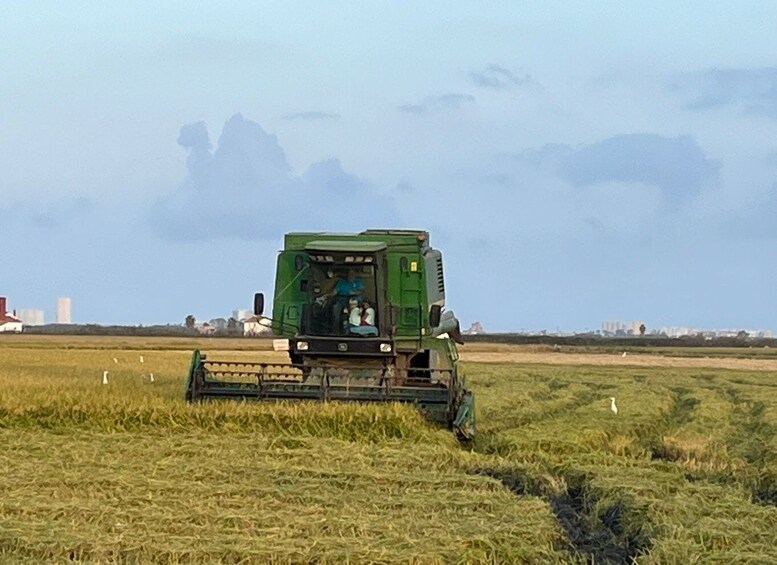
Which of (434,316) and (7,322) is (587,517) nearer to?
(434,316)

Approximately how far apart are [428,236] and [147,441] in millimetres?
7237

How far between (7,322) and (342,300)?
123 m

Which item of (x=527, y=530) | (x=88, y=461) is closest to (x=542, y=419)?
(x=88, y=461)

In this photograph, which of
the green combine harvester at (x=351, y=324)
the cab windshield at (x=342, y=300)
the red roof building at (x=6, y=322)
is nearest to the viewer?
the green combine harvester at (x=351, y=324)

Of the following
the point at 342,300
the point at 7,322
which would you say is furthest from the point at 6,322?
the point at 342,300

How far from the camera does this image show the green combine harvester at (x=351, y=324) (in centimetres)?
1794

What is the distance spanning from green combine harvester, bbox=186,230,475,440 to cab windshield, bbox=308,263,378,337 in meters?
0.02

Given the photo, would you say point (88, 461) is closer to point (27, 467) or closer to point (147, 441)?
point (27, 467)

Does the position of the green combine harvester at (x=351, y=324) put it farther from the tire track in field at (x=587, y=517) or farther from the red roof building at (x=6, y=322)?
the red roof building at (x=6, y=322)

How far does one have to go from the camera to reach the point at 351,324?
18844mm

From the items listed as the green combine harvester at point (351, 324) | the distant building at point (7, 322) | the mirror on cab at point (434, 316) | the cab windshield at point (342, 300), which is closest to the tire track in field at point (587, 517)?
the green combine harvester at point (351, 324)

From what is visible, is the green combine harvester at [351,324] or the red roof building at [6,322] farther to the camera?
the red roof building at [6,322]

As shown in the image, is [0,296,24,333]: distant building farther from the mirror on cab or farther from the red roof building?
the mirror on cab

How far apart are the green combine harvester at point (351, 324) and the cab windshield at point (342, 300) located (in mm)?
15
